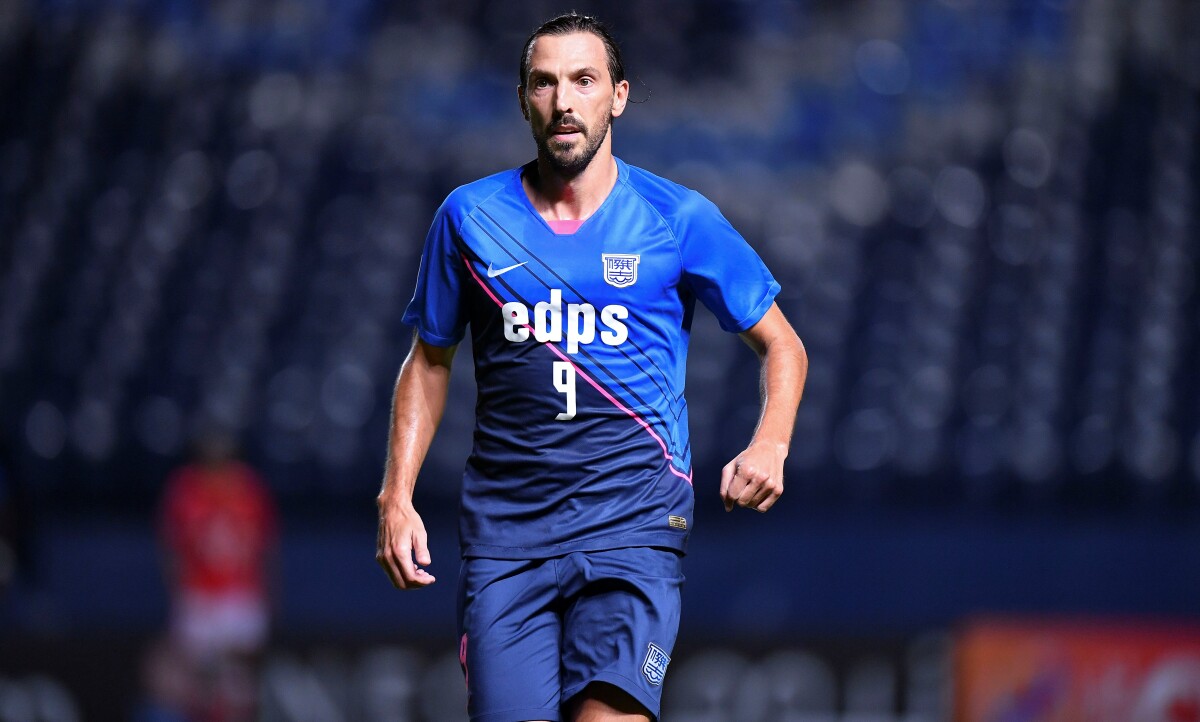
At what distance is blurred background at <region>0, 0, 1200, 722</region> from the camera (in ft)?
21.7

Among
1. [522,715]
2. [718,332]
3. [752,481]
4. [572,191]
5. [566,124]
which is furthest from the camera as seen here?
[718,332]

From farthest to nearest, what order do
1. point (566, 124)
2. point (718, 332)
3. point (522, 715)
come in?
1. point (718, 332)
2. point (566, 124)
3. point (522, 715)

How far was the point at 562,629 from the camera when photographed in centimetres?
310

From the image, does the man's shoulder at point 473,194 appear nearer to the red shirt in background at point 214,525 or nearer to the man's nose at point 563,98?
the man's nose at point 563,98

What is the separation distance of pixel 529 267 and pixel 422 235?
746 cm

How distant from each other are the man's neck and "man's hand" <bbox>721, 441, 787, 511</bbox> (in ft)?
2.09

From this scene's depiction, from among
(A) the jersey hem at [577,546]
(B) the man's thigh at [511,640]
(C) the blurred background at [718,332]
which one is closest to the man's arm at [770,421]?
(A) the jersey hem at [577,546]

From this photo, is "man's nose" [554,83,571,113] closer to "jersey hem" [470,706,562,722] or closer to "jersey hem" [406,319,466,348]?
"jersey hem" [406,319,466,348]

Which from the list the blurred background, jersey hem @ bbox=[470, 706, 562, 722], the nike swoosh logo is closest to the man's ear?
the nike swoosh logo

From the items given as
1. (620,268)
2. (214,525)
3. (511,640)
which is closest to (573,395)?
(620,268)

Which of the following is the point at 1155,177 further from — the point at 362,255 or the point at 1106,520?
the point at 362,255

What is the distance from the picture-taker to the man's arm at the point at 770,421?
2.86 m

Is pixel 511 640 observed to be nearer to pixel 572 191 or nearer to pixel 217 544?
pixel 572 191

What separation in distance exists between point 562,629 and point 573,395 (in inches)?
18.3
